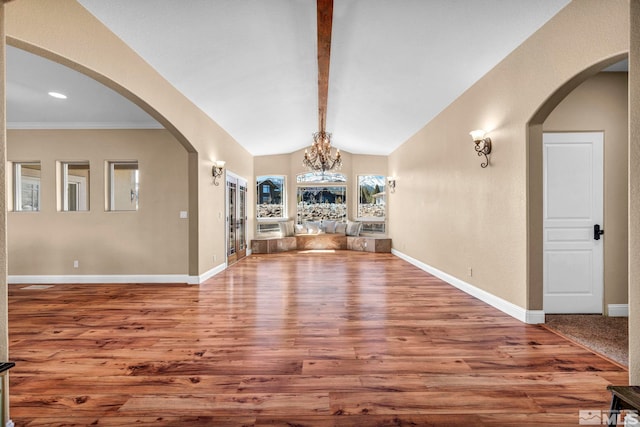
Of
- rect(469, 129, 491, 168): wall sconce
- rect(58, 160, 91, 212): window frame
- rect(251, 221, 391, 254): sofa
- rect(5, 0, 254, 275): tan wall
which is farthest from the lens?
rect(251, 221, 391, 254): sofa

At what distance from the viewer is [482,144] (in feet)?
13.5

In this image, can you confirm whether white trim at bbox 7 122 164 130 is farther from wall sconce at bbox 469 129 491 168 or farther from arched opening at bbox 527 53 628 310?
arched opening at bbox 527 53 628 310

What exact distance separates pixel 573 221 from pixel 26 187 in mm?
8524

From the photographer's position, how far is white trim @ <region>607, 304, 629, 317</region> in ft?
11.8

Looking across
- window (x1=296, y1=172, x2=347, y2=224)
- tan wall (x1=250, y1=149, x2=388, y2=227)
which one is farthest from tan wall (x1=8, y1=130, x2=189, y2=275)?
window (x1=296, y1=172, x2=347, y2=224)

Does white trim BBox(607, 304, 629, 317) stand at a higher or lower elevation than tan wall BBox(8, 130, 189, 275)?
lower

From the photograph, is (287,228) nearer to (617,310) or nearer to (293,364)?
(293,364)

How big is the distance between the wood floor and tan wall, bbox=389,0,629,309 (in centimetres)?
67

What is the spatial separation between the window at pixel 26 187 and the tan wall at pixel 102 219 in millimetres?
219

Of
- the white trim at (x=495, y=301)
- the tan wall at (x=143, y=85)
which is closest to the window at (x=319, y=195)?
the tan wall at (x=143, y=85)

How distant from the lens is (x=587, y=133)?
144 inches

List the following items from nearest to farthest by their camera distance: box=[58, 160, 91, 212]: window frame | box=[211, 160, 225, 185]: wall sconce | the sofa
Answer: box=[58, 160, 91, 212]: window frame
box=[211, 160, 225, 185]: wall sconce
the sofa

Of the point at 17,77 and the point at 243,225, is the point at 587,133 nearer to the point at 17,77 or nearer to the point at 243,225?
the point at 17,77

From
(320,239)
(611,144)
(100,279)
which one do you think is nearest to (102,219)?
(100,279)
